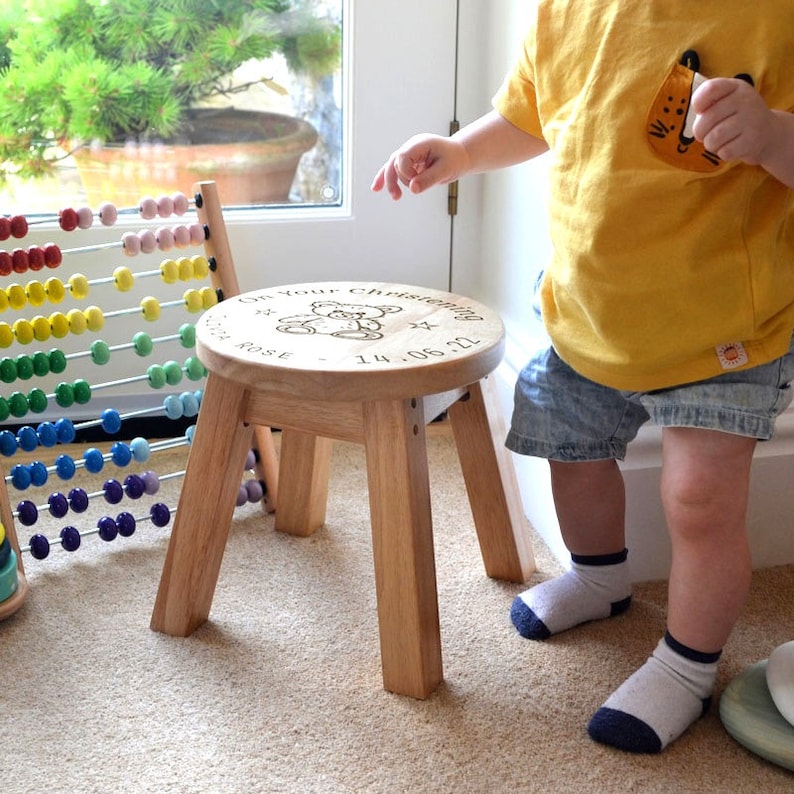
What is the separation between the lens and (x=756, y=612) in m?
1.03

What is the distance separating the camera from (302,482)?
1.14 m

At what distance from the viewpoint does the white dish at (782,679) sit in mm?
840

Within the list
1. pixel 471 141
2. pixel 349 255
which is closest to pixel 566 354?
pixel 471 141

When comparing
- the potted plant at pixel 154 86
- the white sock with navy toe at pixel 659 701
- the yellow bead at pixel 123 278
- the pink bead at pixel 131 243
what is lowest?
the white sock with navy toe at pixel 659 701

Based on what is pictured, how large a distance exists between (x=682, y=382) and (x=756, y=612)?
12.4 inches

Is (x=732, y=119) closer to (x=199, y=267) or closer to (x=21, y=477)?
(x=199, y=267)

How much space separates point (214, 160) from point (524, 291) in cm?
43

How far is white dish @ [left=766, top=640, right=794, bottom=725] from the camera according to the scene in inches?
33.1

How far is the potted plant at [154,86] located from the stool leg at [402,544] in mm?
625

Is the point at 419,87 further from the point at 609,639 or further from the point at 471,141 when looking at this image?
the point at 609,639

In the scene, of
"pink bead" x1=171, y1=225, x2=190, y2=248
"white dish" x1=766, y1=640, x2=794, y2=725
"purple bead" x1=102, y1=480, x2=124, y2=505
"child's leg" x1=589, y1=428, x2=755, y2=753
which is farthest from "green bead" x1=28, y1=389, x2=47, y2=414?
"white dish" x1=766, y1=640, x2=794, y2=725

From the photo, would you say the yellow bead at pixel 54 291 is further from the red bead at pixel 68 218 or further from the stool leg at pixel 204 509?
the stool leg at pixel 204 509

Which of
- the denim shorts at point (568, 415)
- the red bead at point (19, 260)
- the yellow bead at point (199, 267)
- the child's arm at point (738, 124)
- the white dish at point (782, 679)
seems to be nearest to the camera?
the child's arm at point (738, 124)

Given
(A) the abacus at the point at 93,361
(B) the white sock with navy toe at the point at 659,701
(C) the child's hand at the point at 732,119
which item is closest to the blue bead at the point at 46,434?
(A) the abacus at the point at 93,361
